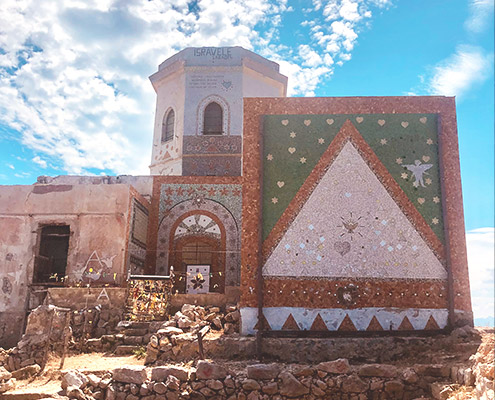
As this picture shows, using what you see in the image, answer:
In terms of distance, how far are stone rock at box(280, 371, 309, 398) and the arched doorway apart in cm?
880

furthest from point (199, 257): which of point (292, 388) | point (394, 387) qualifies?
point (394, 387)

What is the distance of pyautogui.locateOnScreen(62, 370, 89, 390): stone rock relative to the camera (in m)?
8.44

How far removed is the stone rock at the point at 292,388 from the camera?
27.5 ft

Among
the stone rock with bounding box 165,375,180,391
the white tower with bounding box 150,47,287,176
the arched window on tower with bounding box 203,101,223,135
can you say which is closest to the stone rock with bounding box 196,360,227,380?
the stone rock with bounding box 165,375,180,391

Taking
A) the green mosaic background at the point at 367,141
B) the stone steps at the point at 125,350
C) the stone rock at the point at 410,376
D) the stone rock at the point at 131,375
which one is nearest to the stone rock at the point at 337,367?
the stone rock at the point at 410,376

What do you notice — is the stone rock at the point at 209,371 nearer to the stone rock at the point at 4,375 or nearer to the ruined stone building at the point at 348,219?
the ruined stone building at the point at 348,219

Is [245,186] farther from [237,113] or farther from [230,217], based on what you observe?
[237,113]

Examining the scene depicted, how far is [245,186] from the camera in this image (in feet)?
36.2

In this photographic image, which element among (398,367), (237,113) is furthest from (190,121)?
(398,367)

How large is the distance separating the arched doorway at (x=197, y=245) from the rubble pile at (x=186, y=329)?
178 inches

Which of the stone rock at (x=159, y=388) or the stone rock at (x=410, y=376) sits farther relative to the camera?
the stone rock at (x=159, y=388)

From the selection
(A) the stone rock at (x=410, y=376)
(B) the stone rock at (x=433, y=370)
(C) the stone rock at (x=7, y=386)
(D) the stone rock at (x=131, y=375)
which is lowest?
(C) the stone rock at (x=7, y=386)

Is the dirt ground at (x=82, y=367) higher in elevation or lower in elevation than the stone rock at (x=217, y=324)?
lower

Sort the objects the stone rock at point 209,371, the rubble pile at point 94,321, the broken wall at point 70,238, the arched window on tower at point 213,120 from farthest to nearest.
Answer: the arched window on tower at point 213,120, the broken wall at point 70,238, the rubble pile at point 94,321, the stone rock at point 209,371
